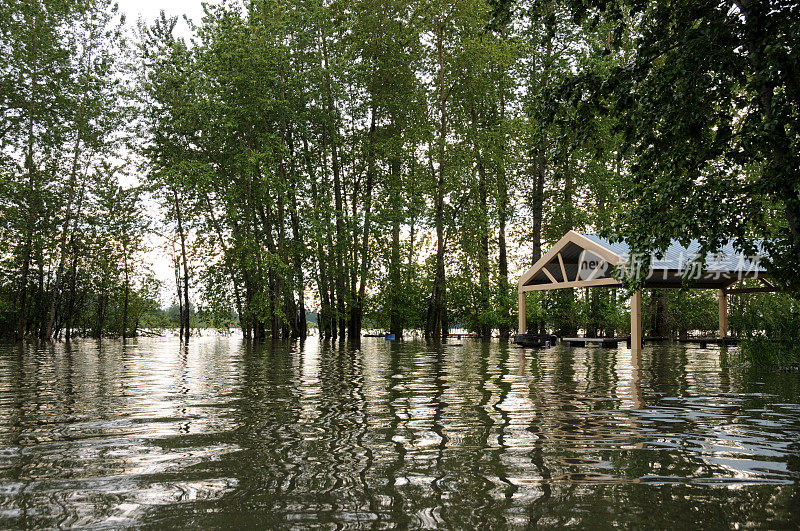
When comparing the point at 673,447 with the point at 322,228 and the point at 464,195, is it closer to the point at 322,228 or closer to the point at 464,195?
the point at 322,228

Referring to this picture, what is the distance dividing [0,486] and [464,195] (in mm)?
32146

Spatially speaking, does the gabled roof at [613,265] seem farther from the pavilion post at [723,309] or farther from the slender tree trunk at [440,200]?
the slender tree trunk at [440,200]

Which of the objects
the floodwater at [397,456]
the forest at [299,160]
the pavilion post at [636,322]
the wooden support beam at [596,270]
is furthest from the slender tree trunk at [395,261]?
the floodwater at [397,456]

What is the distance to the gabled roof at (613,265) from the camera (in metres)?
17.5

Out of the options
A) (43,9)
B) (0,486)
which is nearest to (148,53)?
(43,9)

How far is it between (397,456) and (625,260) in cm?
1194

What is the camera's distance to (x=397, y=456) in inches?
178

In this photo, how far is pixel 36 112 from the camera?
28.2 metres

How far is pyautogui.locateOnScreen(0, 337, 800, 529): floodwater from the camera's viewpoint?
321cm

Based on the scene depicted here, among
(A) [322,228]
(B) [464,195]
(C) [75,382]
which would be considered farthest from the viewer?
(B) [464,195]

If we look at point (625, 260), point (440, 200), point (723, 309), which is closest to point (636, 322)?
point (625, 260)

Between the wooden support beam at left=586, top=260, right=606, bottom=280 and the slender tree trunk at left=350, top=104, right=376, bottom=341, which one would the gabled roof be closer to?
the wooden support beam at left=586, top=260, right=606, bottom=280

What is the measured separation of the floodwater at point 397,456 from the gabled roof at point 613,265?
29.7 ft

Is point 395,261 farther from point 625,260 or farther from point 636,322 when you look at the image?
point 625,260
